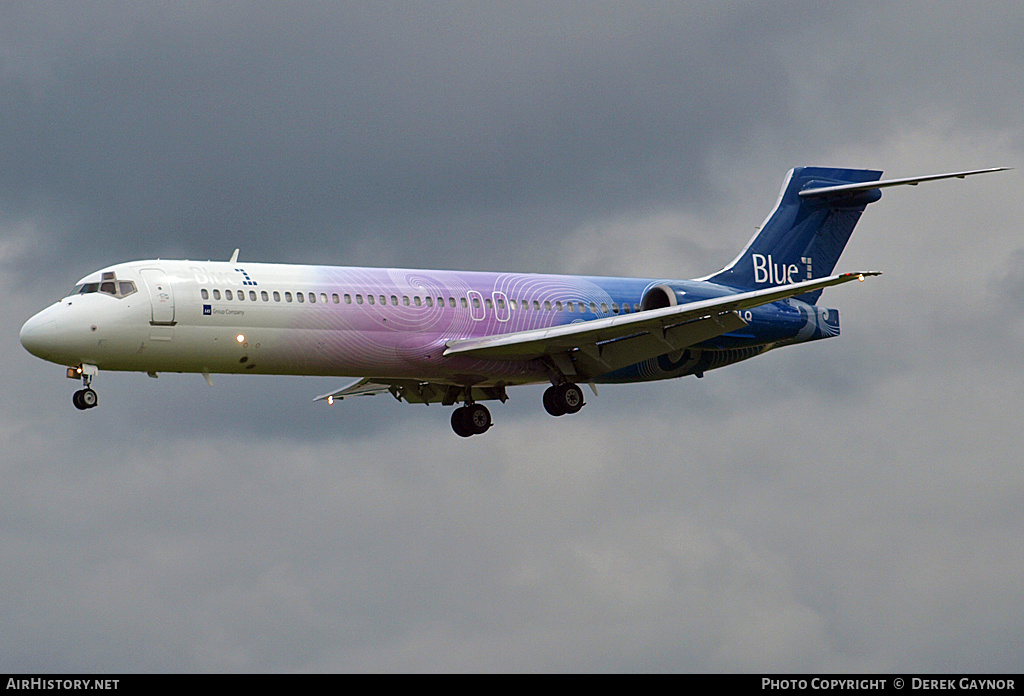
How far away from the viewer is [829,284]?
4253cm

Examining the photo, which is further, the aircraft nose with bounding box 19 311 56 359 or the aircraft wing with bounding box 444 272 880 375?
the aircraft wing with bounding box 444 272 880 375

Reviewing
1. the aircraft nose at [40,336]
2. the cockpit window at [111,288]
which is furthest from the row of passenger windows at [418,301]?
the aircraft nose at [40,336]

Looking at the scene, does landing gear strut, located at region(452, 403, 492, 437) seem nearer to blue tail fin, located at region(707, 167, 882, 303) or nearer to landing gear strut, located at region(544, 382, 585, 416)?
landing gear strut, located at region(544, 382, 585, 416)

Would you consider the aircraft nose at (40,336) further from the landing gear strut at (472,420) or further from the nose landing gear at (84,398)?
the landing gear strut at (472,420)

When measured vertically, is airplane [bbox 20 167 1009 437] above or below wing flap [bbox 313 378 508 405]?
above

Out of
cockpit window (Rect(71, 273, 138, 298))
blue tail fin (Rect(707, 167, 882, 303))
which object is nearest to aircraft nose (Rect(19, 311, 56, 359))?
cockpit window (Rect(71, 273, 138, 298))

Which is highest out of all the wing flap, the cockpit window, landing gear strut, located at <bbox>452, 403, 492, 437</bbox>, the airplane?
the cockpit window

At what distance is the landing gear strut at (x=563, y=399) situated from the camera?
50.1 meters

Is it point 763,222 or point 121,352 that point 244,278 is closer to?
point 121,352

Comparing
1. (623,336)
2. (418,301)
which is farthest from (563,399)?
(418,301)

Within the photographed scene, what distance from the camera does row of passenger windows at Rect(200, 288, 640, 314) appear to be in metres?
44.9

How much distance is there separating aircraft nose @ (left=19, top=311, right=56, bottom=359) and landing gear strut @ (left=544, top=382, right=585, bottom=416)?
1430cm

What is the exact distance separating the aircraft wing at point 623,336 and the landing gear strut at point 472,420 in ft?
12.1

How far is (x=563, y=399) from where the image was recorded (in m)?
50.1
